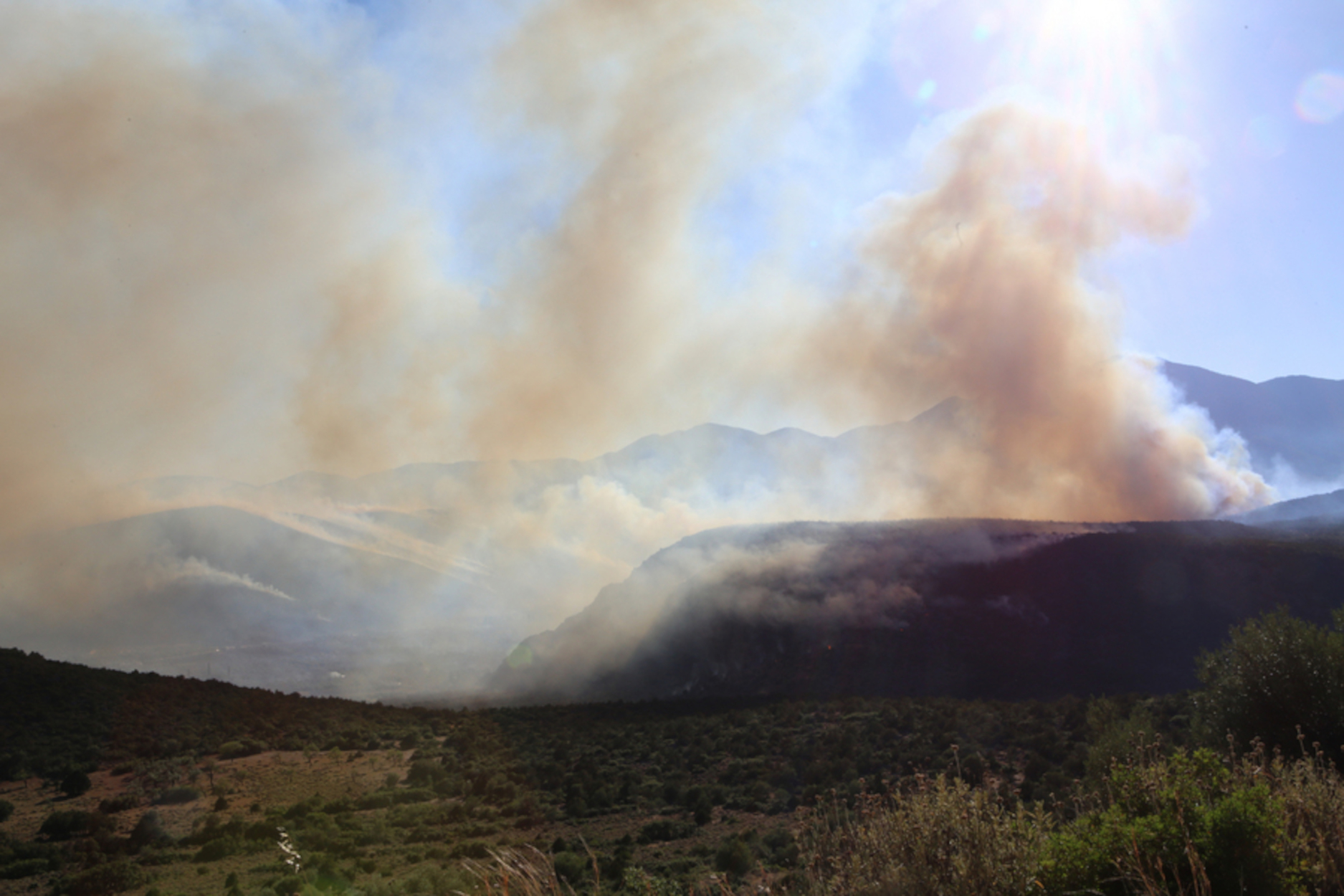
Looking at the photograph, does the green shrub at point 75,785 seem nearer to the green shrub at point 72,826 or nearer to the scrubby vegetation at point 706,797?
the scrubby vegetation at point 706,797

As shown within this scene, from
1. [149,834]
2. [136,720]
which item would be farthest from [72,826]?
[136,720]

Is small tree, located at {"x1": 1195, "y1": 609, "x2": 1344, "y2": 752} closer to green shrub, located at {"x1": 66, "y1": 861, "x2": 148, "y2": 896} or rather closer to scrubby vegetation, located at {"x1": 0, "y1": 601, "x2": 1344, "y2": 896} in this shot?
scrubby vegetation, located at {"x1": 0, "y1": 601, "x2": 1344, "y2": 896}

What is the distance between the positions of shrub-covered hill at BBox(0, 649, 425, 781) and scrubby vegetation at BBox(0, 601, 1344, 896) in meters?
0.21

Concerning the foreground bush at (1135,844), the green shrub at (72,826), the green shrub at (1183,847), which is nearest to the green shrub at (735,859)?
the foreground bush at (1135,844)

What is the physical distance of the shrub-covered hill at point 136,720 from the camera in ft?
95.9

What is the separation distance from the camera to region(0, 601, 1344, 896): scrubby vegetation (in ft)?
23.6

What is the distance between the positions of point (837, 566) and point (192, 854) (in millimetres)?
68226

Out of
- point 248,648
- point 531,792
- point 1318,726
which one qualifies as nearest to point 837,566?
point 531,792

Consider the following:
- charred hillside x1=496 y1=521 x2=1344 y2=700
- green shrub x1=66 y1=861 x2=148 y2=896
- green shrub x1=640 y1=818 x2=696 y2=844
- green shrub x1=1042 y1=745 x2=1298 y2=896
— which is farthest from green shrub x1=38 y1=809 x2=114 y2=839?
charred hillside x1=496 y1=521 x2=1344 y2=700

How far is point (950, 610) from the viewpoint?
230 ft

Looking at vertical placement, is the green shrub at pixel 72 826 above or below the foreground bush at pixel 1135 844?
below

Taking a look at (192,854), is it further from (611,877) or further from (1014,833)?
(1014,833)

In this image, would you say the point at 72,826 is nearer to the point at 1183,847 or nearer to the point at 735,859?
the point at 735,859

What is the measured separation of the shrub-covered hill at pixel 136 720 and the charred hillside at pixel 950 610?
37167 mm
